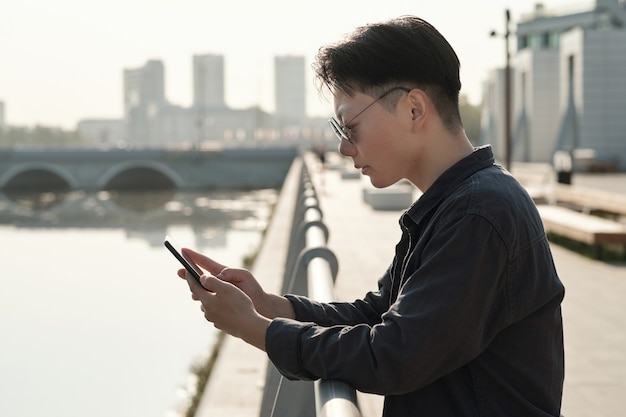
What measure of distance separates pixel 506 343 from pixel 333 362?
34cm

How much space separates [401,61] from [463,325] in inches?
22.0

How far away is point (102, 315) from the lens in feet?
56.7

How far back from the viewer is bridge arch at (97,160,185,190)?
61156mm

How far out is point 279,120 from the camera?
166 metres

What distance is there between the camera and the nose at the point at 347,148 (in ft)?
6.39

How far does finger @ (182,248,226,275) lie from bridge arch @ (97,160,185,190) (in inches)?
2347

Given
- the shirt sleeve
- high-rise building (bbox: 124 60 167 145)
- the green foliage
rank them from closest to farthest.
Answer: the shirt sleeve
the green foliage
high-rise building (bbox: 124 60 167 145)

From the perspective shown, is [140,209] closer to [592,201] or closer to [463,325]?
[592,201]

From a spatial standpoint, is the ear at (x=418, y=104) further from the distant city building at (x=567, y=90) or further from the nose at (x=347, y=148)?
the distant city building at (x=567, y=90)

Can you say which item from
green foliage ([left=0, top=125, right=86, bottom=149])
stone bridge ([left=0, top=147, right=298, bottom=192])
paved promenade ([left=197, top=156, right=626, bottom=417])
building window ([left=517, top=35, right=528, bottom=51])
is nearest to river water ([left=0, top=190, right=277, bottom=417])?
paved promenade ([left=197, top=156, right=626, bottom=417])

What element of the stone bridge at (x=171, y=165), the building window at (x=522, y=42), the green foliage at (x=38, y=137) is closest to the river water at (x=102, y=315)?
the stone bridge at (x=171, y=165)

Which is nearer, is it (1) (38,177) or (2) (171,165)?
(2) (171,165)

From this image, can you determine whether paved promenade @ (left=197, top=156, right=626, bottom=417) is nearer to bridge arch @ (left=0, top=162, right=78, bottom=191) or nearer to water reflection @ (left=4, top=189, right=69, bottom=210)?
water reflection @ (left=4, top=189, right=69, bottom=210)

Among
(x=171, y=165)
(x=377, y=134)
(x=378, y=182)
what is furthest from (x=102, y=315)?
(x=171, y=165)
